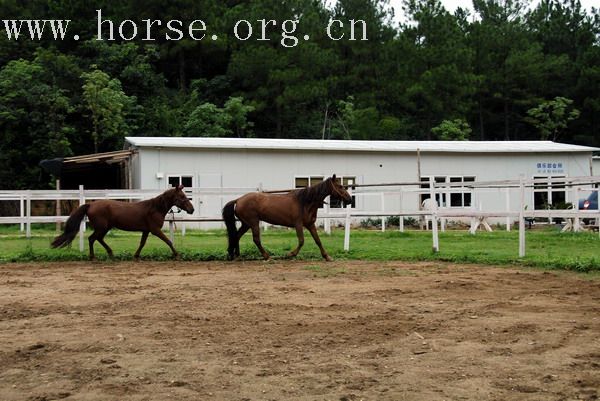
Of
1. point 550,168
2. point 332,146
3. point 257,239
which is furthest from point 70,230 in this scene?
point 550,168

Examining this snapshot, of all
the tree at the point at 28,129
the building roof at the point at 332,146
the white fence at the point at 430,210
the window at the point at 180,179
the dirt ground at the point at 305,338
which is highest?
the tree at the point at 28,129

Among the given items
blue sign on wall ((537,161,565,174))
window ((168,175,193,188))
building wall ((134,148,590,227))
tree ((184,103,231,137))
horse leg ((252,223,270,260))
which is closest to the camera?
horse leg ((252,223,270,260))

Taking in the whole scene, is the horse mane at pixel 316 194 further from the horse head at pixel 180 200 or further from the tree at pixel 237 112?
the tree at pixel 237 112

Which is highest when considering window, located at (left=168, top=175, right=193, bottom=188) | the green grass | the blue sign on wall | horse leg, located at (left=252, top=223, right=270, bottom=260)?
the blue sign on wall

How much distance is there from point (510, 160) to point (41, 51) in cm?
2248

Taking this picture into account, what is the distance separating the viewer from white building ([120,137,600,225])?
2428cm

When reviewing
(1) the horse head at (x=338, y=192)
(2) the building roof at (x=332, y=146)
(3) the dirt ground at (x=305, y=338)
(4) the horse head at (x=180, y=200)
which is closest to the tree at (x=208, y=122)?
(2) the building roof at (x=332, y=146)

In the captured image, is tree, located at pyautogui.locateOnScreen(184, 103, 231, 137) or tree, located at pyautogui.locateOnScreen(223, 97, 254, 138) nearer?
tree, located at pyautogui.locateOnScreen(184, 103, 231, 137)

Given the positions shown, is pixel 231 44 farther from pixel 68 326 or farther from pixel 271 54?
pixel 68 326

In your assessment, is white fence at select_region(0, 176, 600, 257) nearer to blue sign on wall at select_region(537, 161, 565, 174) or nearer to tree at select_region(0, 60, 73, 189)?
blue sign on wall at select_region(537, 161, 565, 174)

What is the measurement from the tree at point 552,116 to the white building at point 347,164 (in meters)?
14.8

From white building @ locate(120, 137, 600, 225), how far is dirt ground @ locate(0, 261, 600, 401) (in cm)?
1423

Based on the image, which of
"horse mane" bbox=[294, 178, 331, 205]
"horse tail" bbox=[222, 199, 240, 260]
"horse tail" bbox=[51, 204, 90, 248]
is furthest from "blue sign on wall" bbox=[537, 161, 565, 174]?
"horse tail" bbox=[51, 204, 90, 248]

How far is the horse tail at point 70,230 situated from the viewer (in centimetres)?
1283
